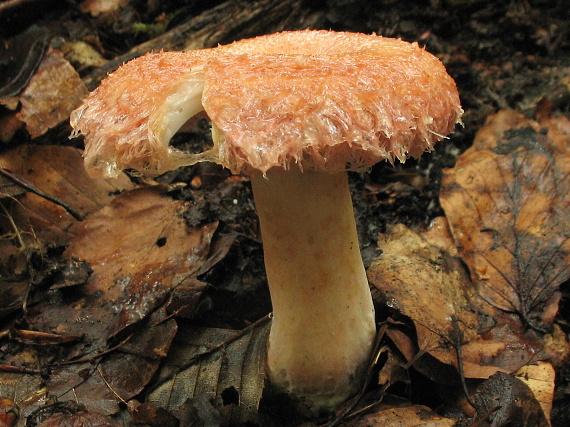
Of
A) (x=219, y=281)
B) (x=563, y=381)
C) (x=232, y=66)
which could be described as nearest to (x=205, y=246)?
(x=219, y=281)

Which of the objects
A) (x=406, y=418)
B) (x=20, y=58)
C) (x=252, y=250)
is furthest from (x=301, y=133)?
(x=20, y=58)

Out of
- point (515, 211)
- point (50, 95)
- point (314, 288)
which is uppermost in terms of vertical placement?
point (50, 95)

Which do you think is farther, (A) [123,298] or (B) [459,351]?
(A) [123,298]

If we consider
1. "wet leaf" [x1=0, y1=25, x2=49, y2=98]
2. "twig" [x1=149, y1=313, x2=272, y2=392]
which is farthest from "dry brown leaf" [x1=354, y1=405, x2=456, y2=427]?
"wet leaf" [x1=0, y1=25, x2=49, y2=98]

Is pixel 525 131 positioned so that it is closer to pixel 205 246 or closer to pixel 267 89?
pixel 205 246

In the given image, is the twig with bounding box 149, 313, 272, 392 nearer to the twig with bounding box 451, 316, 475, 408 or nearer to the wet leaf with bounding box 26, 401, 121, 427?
the wet leaf with bounding box 26, 401, 121, 427

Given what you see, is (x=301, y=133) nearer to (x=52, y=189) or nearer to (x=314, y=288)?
(x=314, y=288)

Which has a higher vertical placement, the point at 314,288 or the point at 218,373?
the point at 314,288
